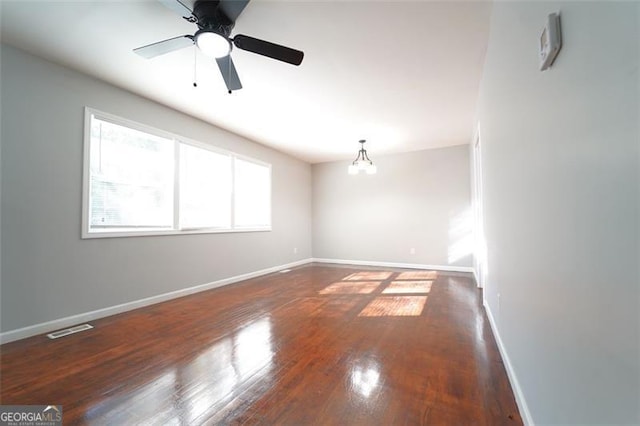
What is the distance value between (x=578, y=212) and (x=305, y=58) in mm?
2507

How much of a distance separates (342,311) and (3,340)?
3166 mm

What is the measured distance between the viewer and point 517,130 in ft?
4.88

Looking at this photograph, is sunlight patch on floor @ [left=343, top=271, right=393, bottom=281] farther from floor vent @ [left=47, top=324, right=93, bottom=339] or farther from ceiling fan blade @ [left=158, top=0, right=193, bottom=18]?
ceiling fan blade @ [left=158, top=0, right=193, bottom=18]

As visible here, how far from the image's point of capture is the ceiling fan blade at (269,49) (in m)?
1.94

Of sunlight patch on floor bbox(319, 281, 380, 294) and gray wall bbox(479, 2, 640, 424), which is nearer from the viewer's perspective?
gray wall bbox(479, 2, 640, 424)

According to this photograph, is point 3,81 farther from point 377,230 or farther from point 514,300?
point 377,230

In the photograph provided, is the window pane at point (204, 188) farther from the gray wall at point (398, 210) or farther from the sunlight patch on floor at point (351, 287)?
the gray wall at point (398, 210)

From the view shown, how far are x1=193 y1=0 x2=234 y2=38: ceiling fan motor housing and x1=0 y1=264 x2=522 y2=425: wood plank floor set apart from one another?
2.45 meters

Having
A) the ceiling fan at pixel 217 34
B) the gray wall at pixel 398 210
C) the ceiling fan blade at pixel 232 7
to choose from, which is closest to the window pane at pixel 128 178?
the ceiling fan at pixel 217 34

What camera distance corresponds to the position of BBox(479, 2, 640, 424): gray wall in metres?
0.58

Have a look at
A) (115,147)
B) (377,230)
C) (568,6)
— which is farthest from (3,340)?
(377,230)

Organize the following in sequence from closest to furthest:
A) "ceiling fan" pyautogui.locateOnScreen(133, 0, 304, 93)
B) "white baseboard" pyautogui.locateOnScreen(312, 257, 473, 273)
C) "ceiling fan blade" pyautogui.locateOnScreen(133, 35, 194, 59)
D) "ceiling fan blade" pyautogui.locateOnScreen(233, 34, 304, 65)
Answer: "ceiling fan" pyautogui.locateOnScreen(133, 0, 304, 93), "ceiling fan blade" pyautogui.locateOnScreen(233, 34, 304, 65), "ceiling fan blade" pyautogui.locateOnScreen(133, 35, 194, 59), "white baseboard" pyautogui.locateOnScreen(312, 257, 473, 273)

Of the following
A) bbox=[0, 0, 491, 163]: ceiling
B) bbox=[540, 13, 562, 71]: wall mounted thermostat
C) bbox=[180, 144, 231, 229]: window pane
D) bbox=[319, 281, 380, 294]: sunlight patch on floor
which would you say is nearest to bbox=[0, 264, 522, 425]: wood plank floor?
bbox=[319, 281, 380, 294]: sunlight patch on floor

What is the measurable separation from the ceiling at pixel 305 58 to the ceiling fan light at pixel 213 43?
0.98 feet
